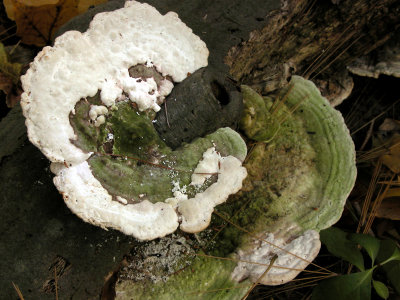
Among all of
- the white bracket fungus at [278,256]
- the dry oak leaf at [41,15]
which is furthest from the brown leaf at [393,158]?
the dry oak leaf at [41,15]

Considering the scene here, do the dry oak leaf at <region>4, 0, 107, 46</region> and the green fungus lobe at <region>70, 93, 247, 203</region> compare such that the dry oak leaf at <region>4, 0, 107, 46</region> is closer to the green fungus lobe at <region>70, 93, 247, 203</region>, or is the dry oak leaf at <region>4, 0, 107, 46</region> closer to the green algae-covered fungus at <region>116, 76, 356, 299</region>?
the green fungus lobe at <region>70, 93, 247, 203</region>

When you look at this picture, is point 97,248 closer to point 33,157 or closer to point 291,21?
point 33,157

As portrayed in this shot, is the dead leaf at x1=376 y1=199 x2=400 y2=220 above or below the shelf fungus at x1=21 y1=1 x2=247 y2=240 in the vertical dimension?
below

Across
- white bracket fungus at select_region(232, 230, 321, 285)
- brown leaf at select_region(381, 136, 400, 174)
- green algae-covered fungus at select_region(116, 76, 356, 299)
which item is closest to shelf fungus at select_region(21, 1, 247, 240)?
green algae-covered fungus at select_region(116, 76, 356, 299)

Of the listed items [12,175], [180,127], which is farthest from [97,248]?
[180,127]

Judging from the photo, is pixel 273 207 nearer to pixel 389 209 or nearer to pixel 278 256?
pixel 278 256

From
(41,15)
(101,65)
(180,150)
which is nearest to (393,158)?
(180,150)
